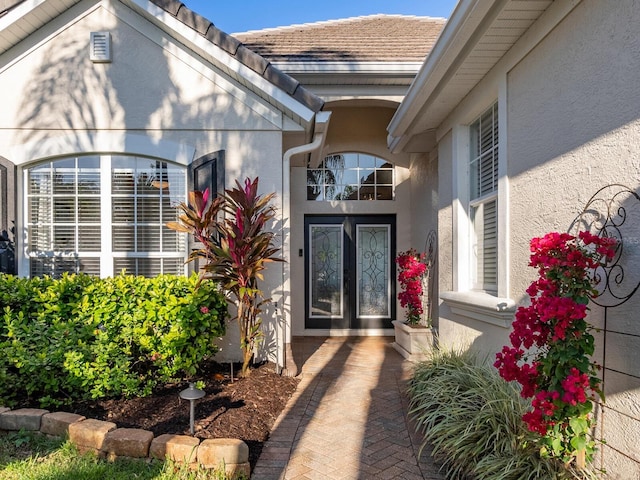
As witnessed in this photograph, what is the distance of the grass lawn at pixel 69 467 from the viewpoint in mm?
3059

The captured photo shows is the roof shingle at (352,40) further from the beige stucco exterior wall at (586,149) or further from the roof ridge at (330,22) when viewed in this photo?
the beige stucco exterior wall at (586,149)

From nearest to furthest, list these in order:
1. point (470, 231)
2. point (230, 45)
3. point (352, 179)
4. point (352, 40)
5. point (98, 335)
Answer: point (98, 335) → point (470, 231) → point (230, 45) → point (352, 40) → point (352, 179)

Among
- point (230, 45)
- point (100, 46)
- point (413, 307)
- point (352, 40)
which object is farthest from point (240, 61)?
point (413, 307)

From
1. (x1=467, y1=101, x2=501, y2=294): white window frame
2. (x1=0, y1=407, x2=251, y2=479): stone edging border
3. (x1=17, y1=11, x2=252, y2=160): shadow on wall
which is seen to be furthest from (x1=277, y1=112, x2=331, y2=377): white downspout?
(x1=0, y1=407, x2=251, y2=479): stone edging border

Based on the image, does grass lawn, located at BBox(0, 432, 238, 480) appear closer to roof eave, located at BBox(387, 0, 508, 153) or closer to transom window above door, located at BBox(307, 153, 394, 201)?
roof eave, located at BBox(387, 0, 508, 153)

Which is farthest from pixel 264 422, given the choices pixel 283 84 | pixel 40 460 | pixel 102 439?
pixel 283 84

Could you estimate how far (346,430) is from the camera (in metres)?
4.01

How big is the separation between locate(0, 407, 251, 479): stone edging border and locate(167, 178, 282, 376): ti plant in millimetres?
1943

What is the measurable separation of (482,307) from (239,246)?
107 inches

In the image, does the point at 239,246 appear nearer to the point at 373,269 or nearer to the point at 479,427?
the point at 479,427

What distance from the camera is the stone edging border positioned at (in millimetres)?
3146

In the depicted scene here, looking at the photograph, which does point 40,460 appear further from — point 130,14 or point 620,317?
point 130,14

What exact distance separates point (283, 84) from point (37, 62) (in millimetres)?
3285

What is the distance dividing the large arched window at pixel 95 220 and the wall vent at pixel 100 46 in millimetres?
1281
